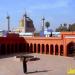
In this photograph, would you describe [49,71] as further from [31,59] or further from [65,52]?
[65,52]

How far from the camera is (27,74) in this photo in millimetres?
27906

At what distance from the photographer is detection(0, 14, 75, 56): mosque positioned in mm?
48906

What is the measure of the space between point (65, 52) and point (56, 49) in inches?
138

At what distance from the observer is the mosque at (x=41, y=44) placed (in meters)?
48.9

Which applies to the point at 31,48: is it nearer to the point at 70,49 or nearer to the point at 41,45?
the point at 41,45

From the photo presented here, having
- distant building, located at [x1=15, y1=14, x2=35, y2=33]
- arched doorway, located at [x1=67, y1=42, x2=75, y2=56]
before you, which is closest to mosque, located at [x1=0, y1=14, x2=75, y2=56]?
arched doorway, located at [x1=67, y1=42, x2=75, y2=56]

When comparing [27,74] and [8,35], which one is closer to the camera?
[27,74]

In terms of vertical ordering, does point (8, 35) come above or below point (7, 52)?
above

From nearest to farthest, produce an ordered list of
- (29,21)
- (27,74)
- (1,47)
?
(27,74) → (1,47) → (29,21)

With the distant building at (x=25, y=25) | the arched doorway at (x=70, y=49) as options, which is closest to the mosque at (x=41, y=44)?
the arched doorway at (x=70, y=49)

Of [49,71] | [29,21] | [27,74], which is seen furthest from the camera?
[29,21]

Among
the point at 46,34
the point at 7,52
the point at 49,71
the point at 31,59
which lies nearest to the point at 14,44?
the point at 7,52

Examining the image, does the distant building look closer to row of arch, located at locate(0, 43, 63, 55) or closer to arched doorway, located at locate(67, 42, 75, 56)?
row of arch, located at locate(0, 43, 63, 55)

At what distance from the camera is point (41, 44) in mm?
54312
